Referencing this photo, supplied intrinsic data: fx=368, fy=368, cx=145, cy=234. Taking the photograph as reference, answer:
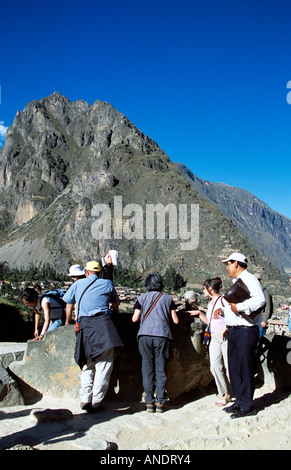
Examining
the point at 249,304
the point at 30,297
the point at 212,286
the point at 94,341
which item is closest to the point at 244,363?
the point at 249,304

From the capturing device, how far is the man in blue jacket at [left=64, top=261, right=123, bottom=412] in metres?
4.87

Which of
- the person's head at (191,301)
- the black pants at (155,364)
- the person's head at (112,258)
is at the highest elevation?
the person's head at (112,258)

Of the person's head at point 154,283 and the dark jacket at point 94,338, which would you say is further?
the person's head at point 154,283

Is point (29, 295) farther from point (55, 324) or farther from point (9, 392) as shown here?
point (9, 392)

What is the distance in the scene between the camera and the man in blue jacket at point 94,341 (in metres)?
4.87

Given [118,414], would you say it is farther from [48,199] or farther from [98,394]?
[48,199]

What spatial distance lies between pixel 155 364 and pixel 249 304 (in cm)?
158

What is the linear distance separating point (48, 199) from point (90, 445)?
568ft

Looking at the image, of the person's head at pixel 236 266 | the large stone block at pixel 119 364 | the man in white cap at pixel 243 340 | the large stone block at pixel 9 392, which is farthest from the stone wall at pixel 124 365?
the person's head at pixel 236 266

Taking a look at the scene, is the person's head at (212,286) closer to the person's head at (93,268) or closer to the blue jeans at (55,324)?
the person's head at (93,268)

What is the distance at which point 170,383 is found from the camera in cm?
570

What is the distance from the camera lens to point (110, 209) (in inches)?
4766

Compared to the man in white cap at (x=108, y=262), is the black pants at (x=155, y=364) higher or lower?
lower

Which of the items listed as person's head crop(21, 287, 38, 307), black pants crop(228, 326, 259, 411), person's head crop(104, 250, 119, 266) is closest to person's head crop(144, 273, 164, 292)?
person's head crop(104, 250, 119, 266)
